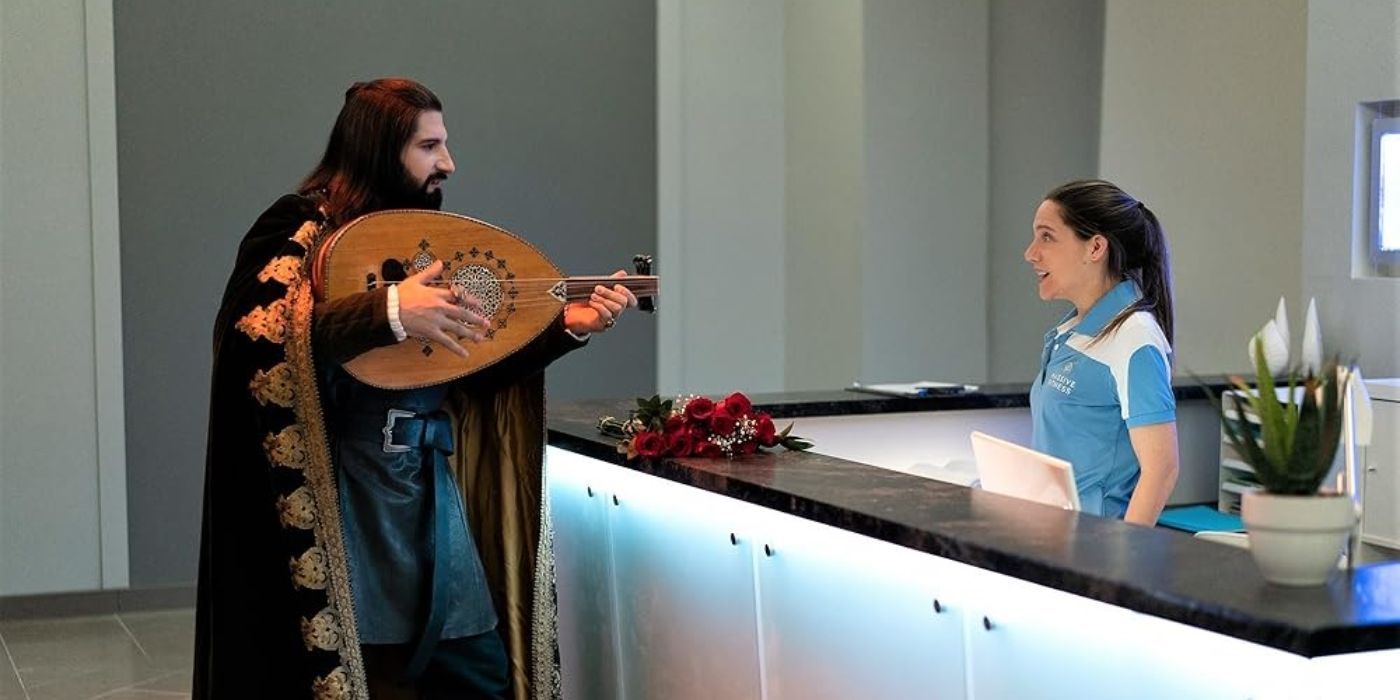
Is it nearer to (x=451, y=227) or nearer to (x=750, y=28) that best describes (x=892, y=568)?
(x=451, y=227)

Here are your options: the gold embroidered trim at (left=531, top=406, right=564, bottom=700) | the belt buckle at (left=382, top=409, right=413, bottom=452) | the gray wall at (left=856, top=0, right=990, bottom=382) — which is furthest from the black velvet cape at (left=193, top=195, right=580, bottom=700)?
the gray wall at (left=856, top=0, right=990, bottom=382)

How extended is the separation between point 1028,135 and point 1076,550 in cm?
510

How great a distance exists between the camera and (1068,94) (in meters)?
6.85

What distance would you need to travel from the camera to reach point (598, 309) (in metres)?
3.25

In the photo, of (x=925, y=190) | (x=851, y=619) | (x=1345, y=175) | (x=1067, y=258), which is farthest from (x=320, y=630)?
(x=925, y=190)

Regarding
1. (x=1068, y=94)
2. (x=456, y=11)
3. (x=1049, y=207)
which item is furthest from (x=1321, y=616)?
(x=456, y=11)

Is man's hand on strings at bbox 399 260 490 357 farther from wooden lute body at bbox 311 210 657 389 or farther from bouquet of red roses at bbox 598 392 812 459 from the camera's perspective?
bouquet of red roses at bbox 598 392 812 459

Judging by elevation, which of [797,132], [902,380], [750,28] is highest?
[750,28]

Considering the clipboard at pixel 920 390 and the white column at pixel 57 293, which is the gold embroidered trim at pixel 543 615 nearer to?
the clipboard at pixel 920 390

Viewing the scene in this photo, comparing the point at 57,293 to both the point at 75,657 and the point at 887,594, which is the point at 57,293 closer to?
the point at 75,657

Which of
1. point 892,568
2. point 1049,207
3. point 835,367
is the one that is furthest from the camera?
point 835,367

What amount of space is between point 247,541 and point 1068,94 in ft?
15.4

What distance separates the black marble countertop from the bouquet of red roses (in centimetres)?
4

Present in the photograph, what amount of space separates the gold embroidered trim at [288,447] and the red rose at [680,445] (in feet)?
2.43
